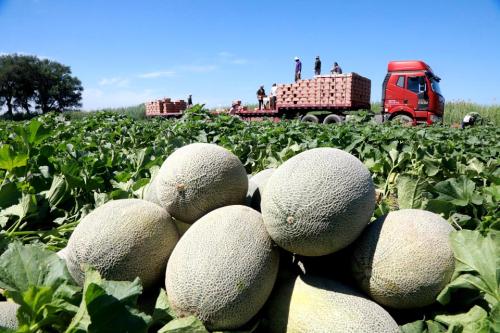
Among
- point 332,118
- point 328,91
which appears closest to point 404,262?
point 332,118

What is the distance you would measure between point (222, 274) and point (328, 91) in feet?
61.0

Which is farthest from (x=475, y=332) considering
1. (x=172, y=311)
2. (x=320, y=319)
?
(x=172, y=311)

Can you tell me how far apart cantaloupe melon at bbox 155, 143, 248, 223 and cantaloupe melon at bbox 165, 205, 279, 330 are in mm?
242

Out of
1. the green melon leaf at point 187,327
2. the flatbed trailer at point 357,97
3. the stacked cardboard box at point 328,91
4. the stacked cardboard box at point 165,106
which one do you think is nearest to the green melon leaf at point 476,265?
the green melon leaf at point 187,327

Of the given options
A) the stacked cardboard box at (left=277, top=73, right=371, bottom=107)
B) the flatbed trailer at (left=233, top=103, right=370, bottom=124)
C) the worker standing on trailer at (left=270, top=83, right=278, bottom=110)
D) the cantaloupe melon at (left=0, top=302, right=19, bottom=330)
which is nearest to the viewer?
the cantaloupe melon at (left=0, top=302, right=19, bottom=330)

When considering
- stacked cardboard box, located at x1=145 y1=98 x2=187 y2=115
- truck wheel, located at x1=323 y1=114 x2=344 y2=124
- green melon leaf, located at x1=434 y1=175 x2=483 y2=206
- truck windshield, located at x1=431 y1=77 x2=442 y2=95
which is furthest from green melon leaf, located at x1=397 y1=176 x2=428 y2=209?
stacked cardboard box, located at x1=145 y1=98 x2=187 y2=115

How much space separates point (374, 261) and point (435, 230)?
0.27m

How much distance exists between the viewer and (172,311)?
4.63ft

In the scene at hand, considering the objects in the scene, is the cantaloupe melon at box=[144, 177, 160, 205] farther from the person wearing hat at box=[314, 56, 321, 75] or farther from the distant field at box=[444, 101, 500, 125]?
the distant field at box=[444, 101, 500, 125]

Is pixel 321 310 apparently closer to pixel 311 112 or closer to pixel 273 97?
pixel 311 112

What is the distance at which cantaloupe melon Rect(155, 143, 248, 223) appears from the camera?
1.72 metres

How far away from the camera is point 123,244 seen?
4.86 ft

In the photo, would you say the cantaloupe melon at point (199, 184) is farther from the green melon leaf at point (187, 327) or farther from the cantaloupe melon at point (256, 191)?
the green melon leaf at point (187, 327)

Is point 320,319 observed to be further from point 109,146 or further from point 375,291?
point 109,146
